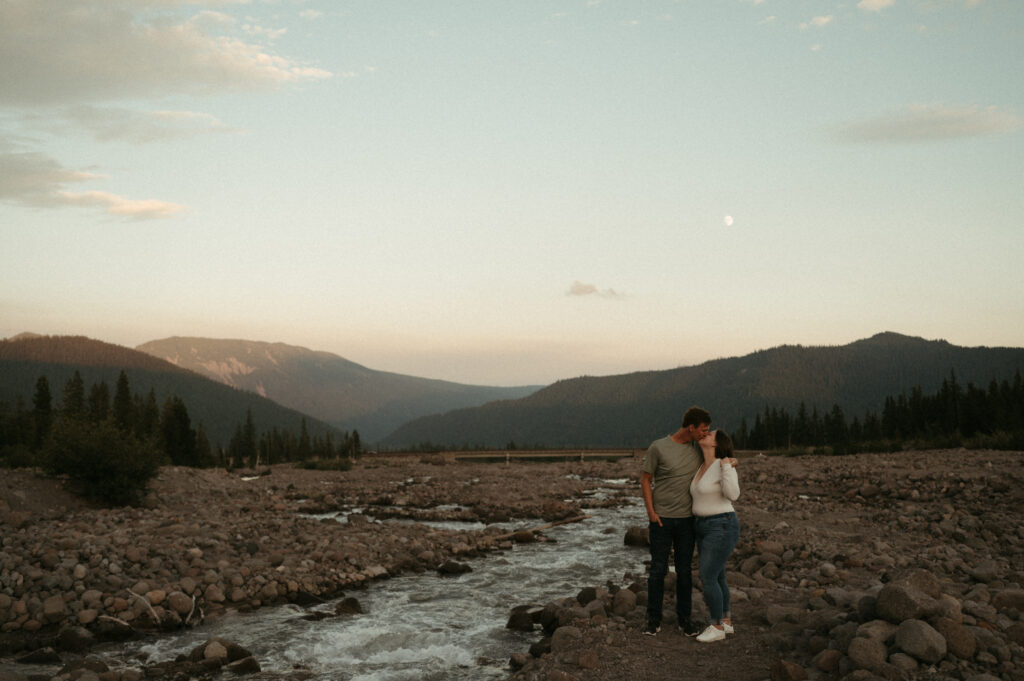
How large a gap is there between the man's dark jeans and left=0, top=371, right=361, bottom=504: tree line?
65.6 ft

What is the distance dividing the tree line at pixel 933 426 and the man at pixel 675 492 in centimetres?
3679

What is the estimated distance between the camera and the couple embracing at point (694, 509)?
8.66m

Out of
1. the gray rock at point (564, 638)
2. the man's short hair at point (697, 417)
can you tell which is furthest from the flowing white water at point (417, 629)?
the man's short hair at point (697, 417)

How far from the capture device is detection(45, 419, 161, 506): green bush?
2159 centimetres

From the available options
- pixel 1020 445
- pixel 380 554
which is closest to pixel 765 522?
pixel 380 554

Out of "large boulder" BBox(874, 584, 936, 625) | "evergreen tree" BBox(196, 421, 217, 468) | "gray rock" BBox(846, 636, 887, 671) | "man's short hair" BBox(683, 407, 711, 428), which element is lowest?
"evergreen tree" BBox(196, 421, 217, 468)

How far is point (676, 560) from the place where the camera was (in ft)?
30.0

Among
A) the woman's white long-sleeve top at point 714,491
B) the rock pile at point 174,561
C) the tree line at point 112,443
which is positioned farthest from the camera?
the tree line at point 112,443

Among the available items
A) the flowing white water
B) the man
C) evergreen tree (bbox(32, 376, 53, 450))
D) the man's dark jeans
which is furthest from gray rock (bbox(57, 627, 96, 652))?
evergreen tree (bbox(32, 376, 53, 450))

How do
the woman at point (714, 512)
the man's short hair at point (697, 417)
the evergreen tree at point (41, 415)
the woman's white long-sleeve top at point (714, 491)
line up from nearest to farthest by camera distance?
1. the woman's white long-sleeve top at point (714, 491)
2. the woman at point (714, 512)
3. the man's short hair at point (697, 417)
4. the evergreen tree at point (41, 415)

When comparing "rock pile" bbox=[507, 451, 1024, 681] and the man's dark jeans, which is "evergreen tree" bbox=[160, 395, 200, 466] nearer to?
"rock pile" bbox=[507, 451, 1024, 681]

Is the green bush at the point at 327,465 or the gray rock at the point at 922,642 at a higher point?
the gray rock at the point at 922,642

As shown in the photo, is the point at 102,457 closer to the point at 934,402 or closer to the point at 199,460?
the point at 199,460

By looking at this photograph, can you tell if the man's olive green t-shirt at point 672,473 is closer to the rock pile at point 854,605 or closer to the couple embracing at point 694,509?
the couple embracing at point 694,509
